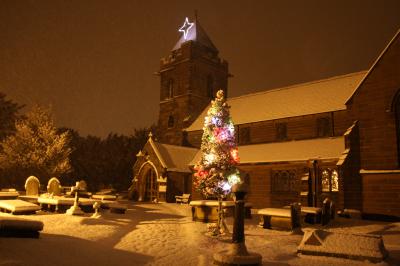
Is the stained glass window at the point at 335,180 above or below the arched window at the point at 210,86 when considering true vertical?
below

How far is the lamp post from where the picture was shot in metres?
9.77

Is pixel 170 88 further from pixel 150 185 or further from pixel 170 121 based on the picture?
pixel 150 185

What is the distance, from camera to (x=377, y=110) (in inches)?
973

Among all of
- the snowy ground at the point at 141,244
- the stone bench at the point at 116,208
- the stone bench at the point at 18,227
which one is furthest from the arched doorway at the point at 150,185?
the stone bench at the point at 18,227

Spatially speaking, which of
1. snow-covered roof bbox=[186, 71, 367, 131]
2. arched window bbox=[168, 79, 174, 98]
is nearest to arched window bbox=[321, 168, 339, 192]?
snow-covered roof bbox=[186, 71, 367, 131]

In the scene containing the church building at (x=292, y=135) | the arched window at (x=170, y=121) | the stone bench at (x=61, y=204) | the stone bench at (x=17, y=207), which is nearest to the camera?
the stone bench at (x=17, y=207)

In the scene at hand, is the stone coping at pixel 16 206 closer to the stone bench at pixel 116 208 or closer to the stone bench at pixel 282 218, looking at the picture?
the stone bench at pixel 116 208

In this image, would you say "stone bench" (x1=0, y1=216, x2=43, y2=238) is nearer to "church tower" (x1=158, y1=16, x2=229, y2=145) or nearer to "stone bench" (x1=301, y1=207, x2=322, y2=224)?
"stone bench" (x1=301, y1=207, x2=322, y2=224)

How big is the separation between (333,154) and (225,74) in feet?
83.9

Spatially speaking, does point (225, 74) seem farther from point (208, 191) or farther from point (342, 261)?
point (342, 261)

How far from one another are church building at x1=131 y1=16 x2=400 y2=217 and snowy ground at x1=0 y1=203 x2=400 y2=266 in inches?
212

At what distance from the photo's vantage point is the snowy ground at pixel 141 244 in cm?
1006

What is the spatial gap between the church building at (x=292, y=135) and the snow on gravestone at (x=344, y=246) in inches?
369

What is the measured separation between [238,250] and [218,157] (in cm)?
797
